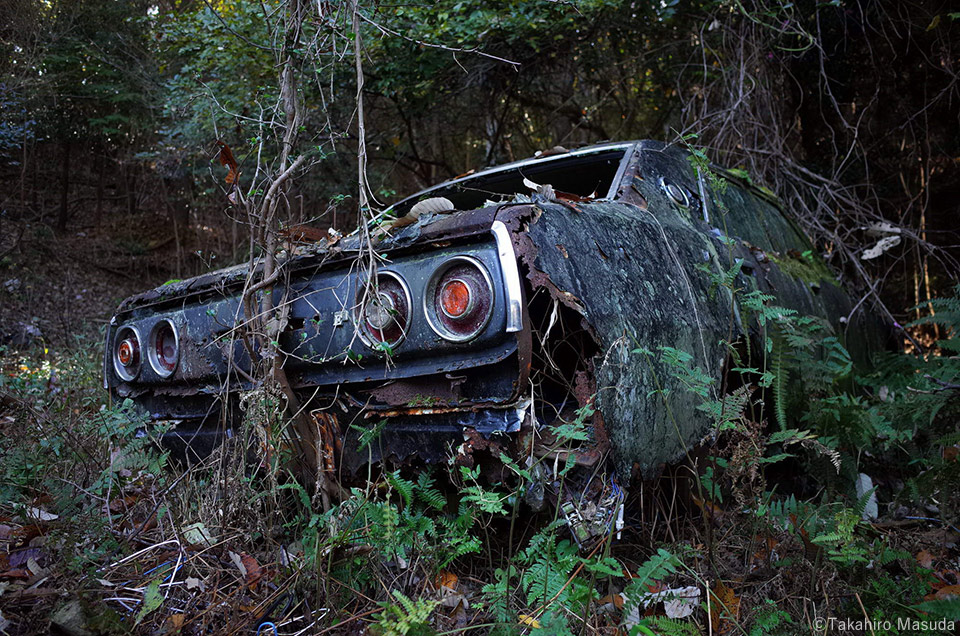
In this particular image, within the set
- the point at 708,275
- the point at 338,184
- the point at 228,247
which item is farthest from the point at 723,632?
the point at 228,247

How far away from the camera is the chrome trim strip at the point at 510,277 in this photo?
167cm

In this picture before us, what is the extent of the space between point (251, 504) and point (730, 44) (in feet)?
19.3

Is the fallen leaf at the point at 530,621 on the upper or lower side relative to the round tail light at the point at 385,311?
lower

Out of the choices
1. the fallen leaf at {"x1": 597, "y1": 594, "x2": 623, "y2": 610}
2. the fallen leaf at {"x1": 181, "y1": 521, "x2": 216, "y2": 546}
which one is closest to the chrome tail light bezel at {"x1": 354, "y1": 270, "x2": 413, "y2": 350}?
the fallen leaf at {"x1": 181, "y1": 521, "x2": 216, "y2": 546}

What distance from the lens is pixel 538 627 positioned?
1480 millimetres

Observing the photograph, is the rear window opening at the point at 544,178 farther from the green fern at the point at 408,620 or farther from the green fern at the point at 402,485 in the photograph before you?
the green fern at the point at 408,620

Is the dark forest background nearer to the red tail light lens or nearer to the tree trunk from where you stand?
the tree trunk

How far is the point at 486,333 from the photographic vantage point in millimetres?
1726

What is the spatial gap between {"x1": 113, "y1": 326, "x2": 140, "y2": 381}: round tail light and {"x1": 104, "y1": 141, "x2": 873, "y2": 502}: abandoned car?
12cm

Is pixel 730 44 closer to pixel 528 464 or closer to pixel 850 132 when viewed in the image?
pixel 850 132

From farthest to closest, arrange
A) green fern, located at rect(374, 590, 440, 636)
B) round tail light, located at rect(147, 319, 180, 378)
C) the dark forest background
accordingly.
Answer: the dark forest background
round tail light, located at rect(147, 319, 180, 378)
green fern, located at rect(374, 590, 440, 636)

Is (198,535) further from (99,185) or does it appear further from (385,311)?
(99,185)

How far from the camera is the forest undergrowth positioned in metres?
1.61

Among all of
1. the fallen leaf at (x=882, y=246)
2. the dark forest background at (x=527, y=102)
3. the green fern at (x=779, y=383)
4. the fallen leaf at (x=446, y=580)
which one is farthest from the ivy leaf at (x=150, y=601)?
the fallen leaf at (x=882, y=246)
